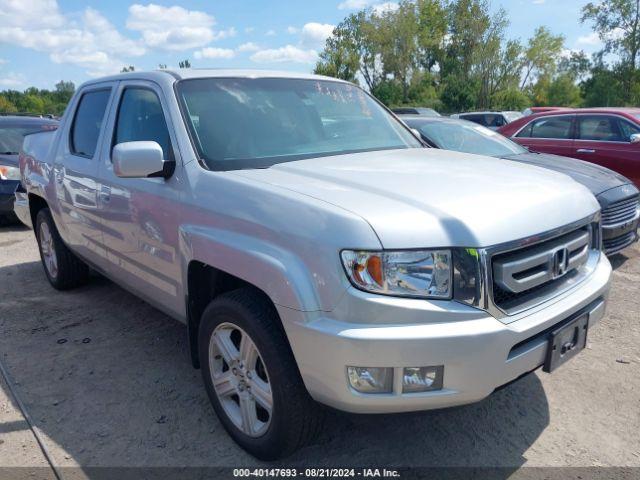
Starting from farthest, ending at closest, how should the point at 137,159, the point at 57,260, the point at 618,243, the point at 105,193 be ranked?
the point at 618,243, the point at 57,260, the point at 105,193, the point at 137,159

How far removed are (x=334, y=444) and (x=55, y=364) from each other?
210cm

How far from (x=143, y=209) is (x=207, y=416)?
1225mm

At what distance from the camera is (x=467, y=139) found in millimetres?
6793

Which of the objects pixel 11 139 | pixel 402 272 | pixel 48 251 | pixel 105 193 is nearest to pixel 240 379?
pixel 402 272

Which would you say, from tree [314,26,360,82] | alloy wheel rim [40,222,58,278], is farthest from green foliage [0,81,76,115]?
alloy wheel rim [40,222,58,278]

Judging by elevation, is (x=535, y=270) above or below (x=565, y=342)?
above

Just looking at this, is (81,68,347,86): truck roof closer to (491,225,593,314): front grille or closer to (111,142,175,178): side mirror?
(111,142,175,178): side mirror

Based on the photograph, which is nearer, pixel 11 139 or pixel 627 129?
pixel 627 129

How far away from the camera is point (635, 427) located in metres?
2.87

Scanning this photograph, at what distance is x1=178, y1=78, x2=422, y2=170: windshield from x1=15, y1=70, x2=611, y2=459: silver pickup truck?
1 cm

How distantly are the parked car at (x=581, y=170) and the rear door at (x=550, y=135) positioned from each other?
→ 5.26ft

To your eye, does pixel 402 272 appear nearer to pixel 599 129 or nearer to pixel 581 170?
pixel 581 170

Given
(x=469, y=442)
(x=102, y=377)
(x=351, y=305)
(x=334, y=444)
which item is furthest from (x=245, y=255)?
(x=102, y=377)

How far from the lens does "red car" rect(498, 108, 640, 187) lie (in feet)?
24.2
